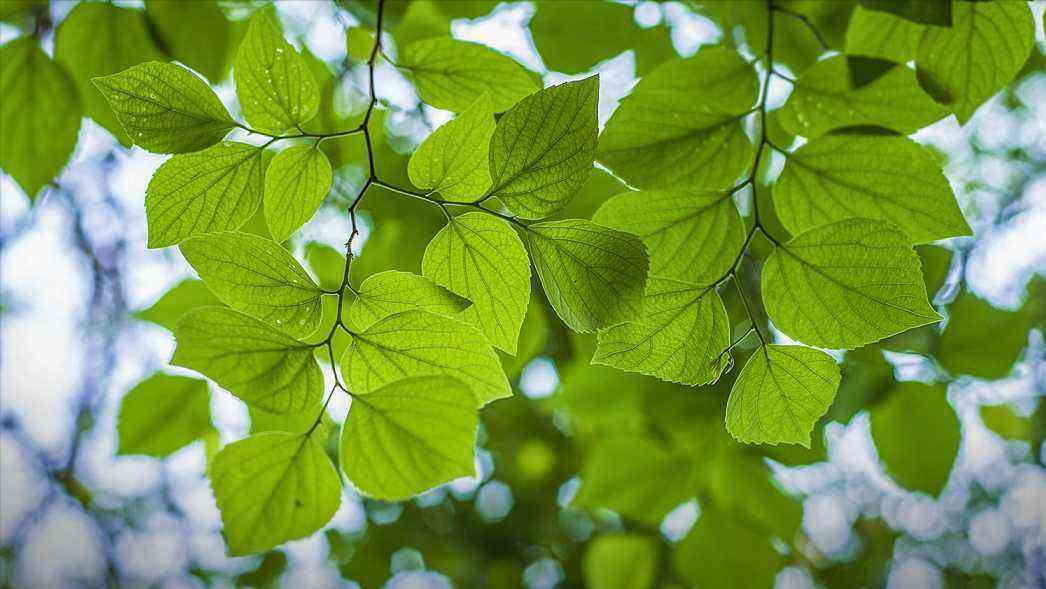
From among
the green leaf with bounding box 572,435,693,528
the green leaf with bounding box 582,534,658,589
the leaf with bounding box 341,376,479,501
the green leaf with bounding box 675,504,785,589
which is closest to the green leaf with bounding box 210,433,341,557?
the leaf with bounding box 341,376,479,501

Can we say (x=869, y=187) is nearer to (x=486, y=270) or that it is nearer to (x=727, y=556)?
(x=486, y=270)

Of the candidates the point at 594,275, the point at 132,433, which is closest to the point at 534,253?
the point at 594,275

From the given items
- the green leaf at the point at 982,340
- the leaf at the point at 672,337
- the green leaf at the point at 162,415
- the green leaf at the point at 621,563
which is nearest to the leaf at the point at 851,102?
the leaf at the point at 672,337

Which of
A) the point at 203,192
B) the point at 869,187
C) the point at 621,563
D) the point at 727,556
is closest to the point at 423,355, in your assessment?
the point at 203,192

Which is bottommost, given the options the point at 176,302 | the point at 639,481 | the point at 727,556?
the point at 727,556

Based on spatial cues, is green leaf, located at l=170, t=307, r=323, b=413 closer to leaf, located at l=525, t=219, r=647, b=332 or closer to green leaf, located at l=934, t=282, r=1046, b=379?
leaf, located at l=525, t=219, r=647, b=332
